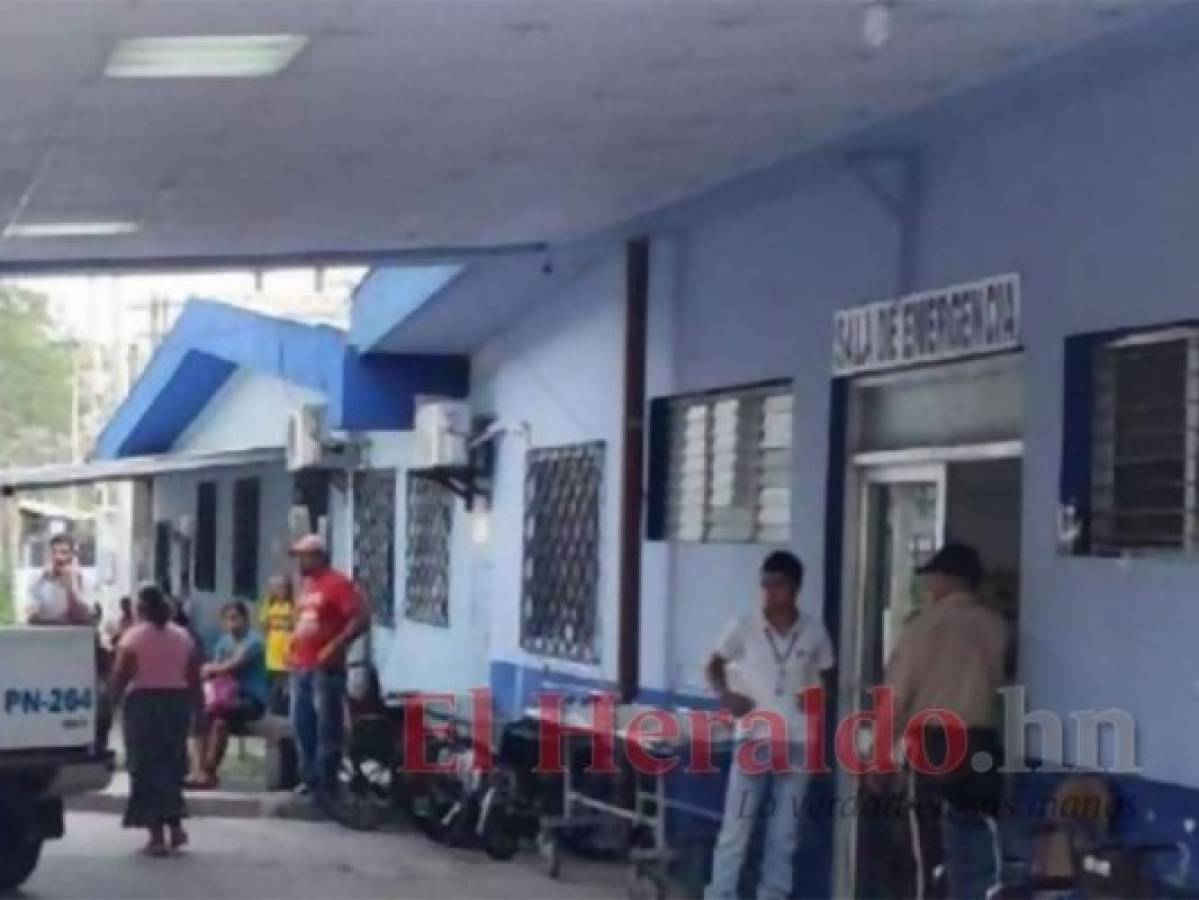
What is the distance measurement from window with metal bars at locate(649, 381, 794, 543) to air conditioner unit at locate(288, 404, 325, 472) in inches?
272

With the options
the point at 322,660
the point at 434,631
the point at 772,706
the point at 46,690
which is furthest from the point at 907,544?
the point at 434,631

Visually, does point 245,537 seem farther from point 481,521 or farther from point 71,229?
point 71,229

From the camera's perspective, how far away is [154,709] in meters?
15.9

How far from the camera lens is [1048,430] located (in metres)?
10.8

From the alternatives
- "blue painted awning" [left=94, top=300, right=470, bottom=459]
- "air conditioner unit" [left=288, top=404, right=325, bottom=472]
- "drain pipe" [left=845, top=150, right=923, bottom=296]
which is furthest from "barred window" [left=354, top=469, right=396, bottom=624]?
"drain pipe" [left=845, top=150, right=923, bottom=296]

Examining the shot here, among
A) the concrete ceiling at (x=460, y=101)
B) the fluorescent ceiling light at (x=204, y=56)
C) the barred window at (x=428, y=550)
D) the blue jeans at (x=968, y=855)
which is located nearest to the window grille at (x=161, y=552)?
the barred window at (x=428, y=550)

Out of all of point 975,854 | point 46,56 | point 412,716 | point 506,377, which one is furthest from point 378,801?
point 46,56

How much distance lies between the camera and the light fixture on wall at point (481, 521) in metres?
19.2

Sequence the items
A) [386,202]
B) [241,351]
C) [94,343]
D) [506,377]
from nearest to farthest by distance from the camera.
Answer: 1. [386,202]
2. [506,377]
3. [241,351]
4. [94,343]

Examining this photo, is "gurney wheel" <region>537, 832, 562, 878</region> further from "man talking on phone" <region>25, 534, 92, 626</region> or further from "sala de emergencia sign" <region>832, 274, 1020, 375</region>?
"man talking on phone" <region>25, 534, 92, 626</region>

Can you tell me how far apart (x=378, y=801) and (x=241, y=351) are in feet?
24.7

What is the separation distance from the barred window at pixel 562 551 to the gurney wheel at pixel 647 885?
285 centimetres

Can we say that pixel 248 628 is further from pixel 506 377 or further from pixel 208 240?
pixel 208 240

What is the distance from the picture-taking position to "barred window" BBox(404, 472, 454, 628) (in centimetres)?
2039
